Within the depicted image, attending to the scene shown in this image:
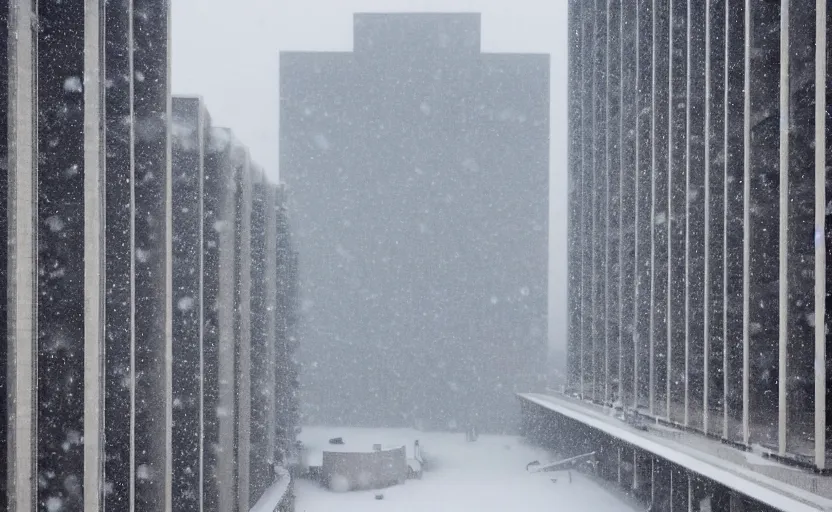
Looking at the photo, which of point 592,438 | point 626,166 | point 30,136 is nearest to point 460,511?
point 592,438

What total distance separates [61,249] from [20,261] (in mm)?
651

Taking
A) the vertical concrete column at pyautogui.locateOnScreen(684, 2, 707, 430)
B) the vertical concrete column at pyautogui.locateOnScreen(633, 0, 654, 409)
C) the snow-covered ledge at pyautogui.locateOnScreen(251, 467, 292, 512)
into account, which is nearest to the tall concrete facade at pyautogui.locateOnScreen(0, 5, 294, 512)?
the snow-covered ledge at pyautogui.locateOnScreen(251, 467, 292, 512)

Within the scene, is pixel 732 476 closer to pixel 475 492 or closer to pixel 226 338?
pixel 475 492

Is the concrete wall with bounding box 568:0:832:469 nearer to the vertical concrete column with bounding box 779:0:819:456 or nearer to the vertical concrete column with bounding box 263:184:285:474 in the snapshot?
the vertical concrete column with bounding box 779:0:819:456

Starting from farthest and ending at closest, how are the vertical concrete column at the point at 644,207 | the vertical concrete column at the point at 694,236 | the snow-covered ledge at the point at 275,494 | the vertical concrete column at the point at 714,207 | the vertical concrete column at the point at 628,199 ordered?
the vertical concrete column at the point at 628,199 → the vertical concrete column at the point at 644,207 → the vertical concrete column at the point at 694,236 → the vertical concrete column at the point at 714,207 → the snow-covered ledge at the point at 275,494

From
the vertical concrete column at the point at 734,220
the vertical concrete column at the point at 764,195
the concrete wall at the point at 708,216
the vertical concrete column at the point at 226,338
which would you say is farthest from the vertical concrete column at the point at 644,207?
the vertical concrete column at the point at 226,338

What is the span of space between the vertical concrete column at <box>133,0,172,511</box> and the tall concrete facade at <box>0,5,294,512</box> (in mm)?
11

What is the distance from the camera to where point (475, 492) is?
46.3 ft

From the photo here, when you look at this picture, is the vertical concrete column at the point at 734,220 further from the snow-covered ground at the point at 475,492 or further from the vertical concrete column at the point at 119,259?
the vertical concrete column at the point at 119,259

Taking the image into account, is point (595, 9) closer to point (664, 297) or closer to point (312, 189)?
point (664, 297)

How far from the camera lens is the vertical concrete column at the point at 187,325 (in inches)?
291

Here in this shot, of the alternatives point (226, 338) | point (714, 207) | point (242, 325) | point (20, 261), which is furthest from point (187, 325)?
point (714, 207)

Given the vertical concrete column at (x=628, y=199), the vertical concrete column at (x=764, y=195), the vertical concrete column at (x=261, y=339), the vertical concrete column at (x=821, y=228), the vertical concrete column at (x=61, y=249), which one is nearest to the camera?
the vertical concrete column at (x=61, y=249)

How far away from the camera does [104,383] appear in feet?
17.4
